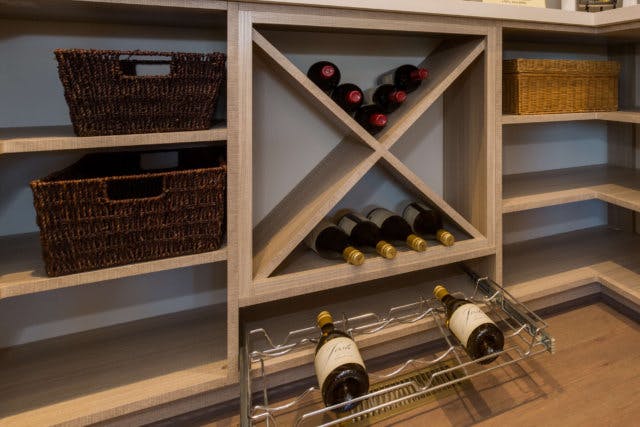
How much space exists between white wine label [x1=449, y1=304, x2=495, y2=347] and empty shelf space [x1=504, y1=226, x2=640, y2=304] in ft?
1.28

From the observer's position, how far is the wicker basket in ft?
4.12

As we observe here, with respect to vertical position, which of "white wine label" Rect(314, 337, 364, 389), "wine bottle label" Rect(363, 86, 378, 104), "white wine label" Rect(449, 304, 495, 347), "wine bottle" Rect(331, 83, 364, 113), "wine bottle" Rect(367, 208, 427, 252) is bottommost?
"white wine label" Rect(314, 337, 364, 389)

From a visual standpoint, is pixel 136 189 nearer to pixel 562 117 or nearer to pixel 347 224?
pixel 347 224

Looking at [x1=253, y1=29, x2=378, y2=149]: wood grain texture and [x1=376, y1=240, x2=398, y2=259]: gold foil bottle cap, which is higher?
[x1=253, y1=29, x2=378, y2=149]: wood grain texture

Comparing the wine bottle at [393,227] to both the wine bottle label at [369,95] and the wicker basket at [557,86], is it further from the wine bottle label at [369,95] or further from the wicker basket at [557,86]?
the wicker basket at [557,86]

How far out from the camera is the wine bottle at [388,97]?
3.56 ft

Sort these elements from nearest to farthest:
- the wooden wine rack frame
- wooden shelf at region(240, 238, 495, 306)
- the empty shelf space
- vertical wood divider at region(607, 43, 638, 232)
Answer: the wooden wine rack frame < wooden shelf at region(240, 238, 495, 306) < the empty shelf space < vertical wood divider at region(607, 43, 638, 232)

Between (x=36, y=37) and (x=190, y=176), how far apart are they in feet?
1.79

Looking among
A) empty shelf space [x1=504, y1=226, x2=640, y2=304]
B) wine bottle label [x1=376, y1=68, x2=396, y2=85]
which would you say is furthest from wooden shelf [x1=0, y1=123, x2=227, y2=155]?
empty shelf space [x1=504, y1=226, x2=640, y2=304]

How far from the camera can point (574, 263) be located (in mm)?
1467

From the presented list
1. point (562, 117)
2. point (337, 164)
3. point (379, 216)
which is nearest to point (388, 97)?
point (337, 164)

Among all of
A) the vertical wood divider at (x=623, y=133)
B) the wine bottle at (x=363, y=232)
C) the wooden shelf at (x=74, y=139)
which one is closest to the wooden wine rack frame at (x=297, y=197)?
the wooden shelf at (x=74, y=139)

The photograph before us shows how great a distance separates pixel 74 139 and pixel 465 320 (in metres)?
0.87

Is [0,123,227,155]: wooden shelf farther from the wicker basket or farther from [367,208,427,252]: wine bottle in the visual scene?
the wicker basket
